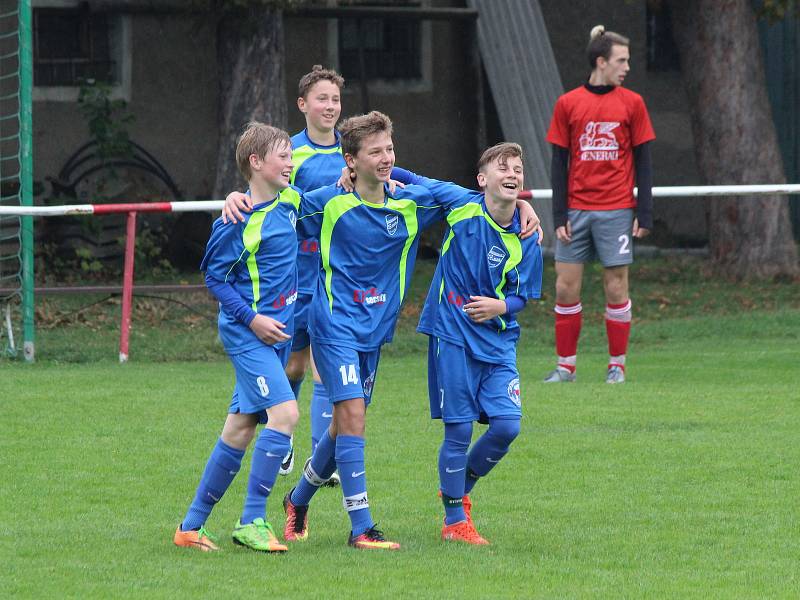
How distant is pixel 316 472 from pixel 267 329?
696 millimetres

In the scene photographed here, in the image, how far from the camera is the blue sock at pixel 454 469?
5.96m

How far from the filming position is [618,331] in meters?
10.4

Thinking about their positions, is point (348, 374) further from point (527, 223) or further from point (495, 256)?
point (527, 223)

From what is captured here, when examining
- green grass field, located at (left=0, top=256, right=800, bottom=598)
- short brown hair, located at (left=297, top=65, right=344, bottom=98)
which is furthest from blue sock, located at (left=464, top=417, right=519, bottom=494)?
short brown hair, located at (left=297, top=65, right=344, bottom=98)

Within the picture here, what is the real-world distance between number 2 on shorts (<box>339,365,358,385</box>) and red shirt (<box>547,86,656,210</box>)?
15.4ft

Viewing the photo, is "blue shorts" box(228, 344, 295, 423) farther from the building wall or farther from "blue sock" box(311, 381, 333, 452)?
the building wall

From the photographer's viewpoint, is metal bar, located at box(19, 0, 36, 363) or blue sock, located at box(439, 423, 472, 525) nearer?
blue sock, located at box(439, 423, 472, 525)

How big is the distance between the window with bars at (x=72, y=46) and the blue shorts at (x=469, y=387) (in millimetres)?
13477

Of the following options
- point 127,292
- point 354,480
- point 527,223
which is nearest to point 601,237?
point 127,292

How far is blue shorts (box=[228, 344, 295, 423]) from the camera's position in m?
5.75

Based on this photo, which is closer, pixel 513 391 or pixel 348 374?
pixel 348 374

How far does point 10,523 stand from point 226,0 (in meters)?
10.3

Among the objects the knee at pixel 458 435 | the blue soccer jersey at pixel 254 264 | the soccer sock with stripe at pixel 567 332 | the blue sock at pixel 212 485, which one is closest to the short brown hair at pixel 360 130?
the blue soccer jersey at pixel 254 264

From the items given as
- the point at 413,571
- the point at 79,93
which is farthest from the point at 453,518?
the point at 79,93
